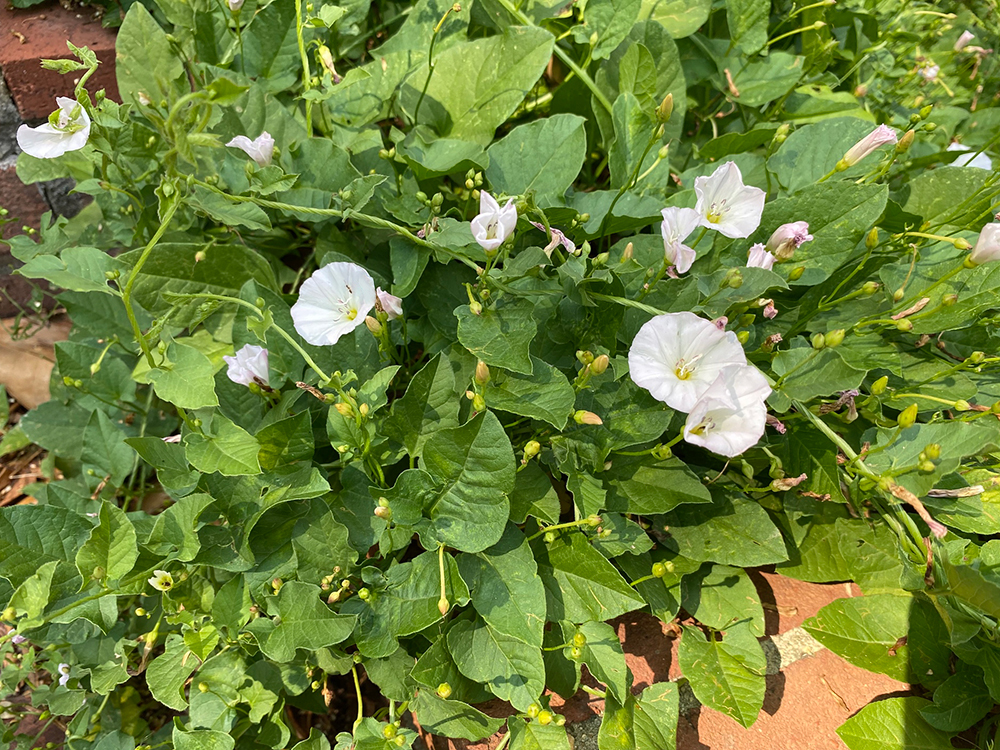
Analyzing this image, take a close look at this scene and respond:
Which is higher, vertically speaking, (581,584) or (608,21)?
(608,21)

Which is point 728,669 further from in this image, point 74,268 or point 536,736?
point 74,268

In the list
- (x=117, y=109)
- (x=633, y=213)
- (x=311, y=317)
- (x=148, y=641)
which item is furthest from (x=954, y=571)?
(x=117, y=109)

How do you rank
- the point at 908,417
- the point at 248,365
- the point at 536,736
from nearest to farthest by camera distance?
the point at 908,417 < the point at 536,736 < the point at 248,365

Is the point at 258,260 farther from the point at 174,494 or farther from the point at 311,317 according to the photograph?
the point at 174,494

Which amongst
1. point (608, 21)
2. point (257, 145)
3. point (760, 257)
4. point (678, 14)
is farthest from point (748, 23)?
point (257, 145)

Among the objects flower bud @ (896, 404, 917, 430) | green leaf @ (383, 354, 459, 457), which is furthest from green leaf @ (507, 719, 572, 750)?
flower bud @ (896, 404, 917, 430)

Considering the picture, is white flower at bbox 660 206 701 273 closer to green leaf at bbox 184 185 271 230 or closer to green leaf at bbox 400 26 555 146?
green leaf at bbox 400 26 555 146
